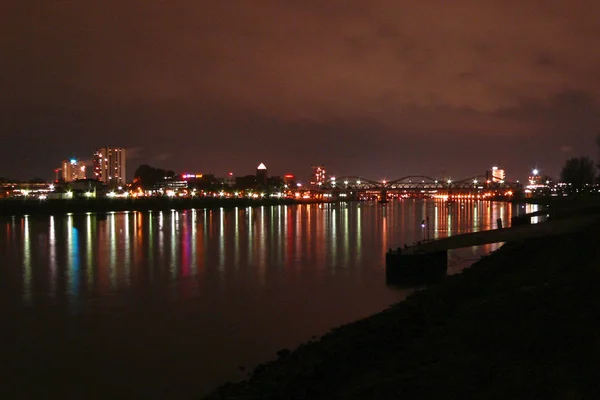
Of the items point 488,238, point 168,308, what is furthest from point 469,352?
point 488,238

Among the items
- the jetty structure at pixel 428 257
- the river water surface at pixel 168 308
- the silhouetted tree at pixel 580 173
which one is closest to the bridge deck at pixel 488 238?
the jetty structure at pixel 428 257

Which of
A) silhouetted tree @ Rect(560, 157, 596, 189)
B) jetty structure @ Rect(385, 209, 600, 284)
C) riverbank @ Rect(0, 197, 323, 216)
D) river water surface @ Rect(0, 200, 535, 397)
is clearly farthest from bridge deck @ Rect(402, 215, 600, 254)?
silhouetted tree @ Rect(560, 157, 596, 189)

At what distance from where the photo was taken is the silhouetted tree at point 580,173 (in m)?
94.3

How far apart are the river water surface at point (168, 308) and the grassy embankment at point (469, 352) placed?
2085 mm

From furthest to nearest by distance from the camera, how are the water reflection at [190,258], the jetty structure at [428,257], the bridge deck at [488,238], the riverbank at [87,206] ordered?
the riverbank at [87,206] < the water reflection at [190,258] < the bridge deck at [488,238] < the jetty structure at [428,257]

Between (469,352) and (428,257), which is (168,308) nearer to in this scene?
(428,257)

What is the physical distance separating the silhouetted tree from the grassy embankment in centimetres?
9205

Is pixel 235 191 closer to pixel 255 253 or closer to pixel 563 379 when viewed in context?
pixel 255 253

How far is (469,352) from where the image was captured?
6.66 m

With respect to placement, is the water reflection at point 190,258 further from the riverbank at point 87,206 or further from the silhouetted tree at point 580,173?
the silhouetted tree at point 580,173

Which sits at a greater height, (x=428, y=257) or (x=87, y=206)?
(x=87, y=206)

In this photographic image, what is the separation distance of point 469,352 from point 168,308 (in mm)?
10893

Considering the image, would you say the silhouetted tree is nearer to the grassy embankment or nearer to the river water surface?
the river water surface

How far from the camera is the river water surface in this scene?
10.6 meters
